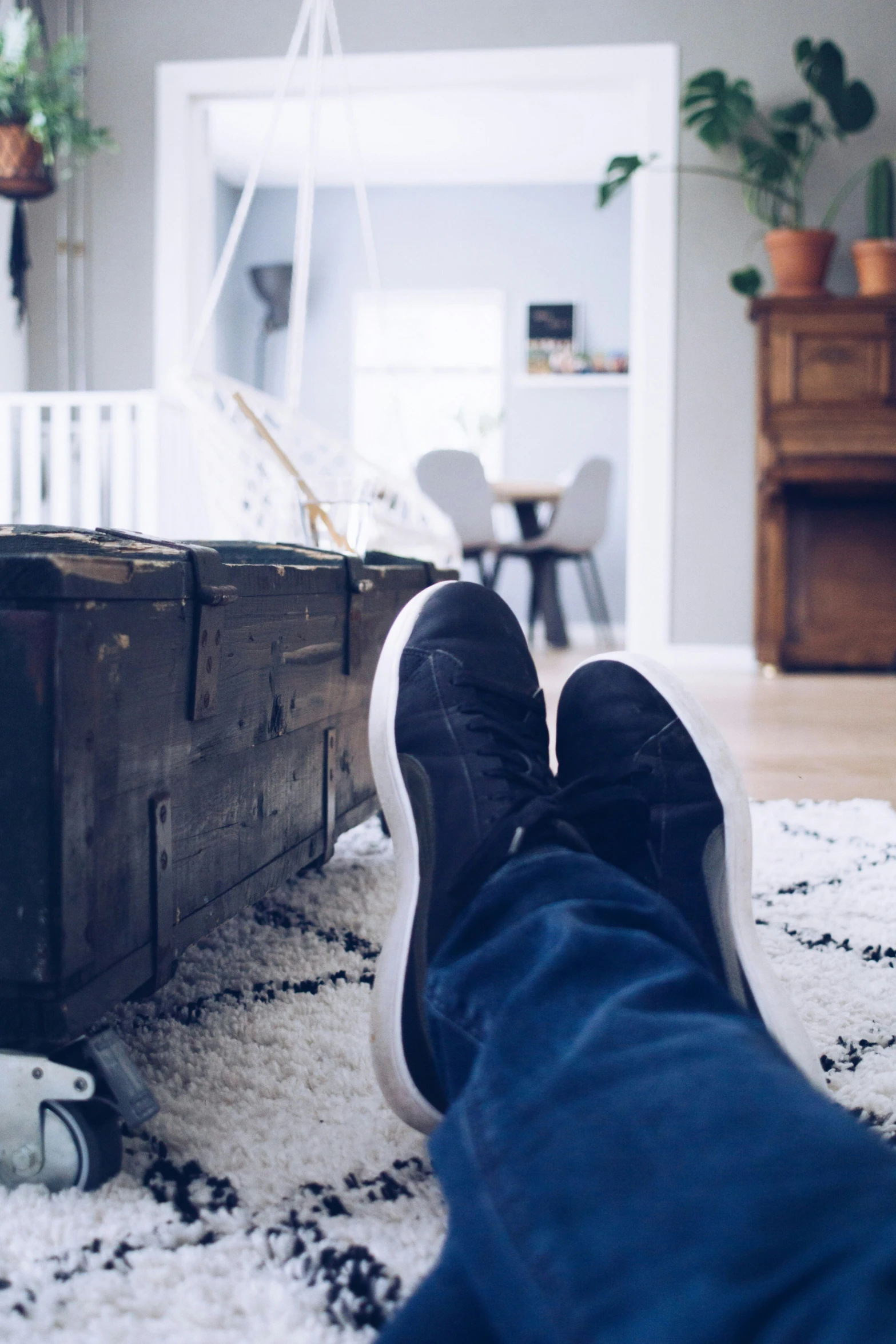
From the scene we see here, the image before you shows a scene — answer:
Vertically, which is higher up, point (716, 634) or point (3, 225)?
point (3, 225)

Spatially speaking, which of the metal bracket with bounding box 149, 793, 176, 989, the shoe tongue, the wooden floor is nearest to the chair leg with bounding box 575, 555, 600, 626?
the wooden floor

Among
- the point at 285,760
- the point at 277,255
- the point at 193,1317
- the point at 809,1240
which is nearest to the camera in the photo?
the point at 809,1240

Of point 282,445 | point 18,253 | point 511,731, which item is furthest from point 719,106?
point 511,731

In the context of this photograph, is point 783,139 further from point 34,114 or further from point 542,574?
point 34,114

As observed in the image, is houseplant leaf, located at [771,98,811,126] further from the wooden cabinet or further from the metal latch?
the metal latch

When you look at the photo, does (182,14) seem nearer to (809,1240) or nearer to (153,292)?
(153,292)

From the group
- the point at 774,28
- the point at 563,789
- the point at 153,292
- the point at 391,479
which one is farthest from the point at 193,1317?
the point at 774,28

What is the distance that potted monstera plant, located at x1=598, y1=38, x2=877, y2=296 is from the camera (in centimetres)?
321

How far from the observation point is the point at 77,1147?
Result: 1.66 feet

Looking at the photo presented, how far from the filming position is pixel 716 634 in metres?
3.62

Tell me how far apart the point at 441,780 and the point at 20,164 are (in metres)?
3.18

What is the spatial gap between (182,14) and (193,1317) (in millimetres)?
4036

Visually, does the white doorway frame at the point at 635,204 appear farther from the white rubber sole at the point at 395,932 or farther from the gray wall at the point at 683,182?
the white rubber sole at the point at 395,932

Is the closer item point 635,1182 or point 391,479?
point 635,1182
